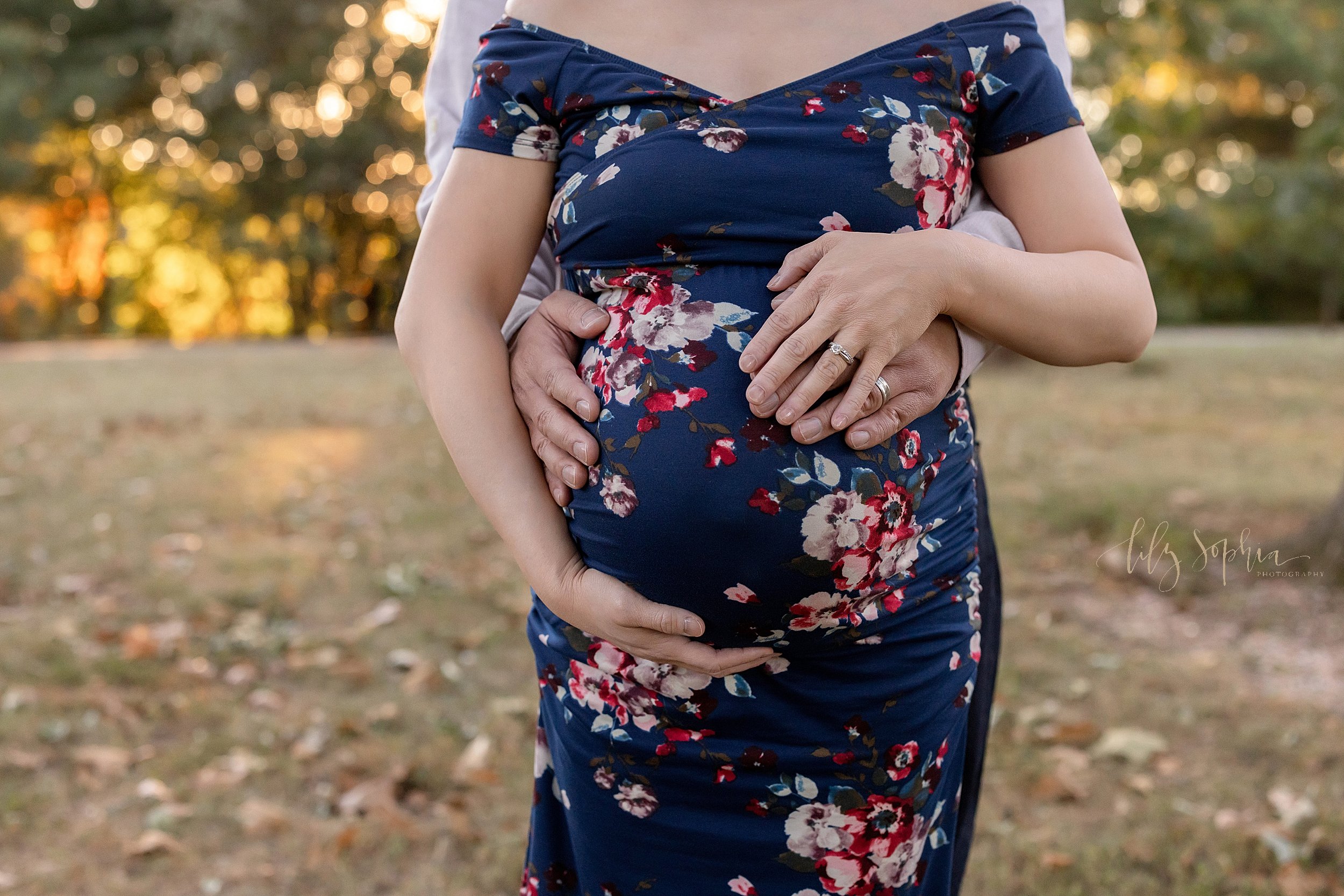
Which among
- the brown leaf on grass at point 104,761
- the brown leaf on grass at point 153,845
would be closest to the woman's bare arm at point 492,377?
the brown leaf on grass at point 153,845

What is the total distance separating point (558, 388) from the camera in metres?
1.37

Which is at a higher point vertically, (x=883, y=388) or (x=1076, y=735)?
(x=883, y=388)

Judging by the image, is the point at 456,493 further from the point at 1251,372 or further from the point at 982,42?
the point at 1251,372

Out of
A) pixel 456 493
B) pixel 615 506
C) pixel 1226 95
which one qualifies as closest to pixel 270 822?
pixel 615 506

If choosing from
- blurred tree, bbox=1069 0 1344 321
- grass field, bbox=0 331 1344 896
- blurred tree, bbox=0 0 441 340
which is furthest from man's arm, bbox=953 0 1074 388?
blurred tree, bbox=0 0 441 340

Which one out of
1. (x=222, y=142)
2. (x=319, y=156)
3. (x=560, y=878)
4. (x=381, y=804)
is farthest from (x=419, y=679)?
(x=222, y=142)

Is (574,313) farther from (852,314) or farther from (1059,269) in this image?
(1059,269)

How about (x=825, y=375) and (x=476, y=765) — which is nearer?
(x=825, y=375)

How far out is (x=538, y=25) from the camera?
1430mm

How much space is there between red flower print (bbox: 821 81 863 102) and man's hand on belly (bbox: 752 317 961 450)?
305 millimetres

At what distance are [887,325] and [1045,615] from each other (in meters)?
3.07

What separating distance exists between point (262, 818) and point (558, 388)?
2.04 meters

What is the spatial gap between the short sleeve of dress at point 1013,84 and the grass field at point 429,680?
6.10 ft

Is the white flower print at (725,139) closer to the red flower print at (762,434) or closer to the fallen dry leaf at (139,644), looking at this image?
the red flower print at (762,434)
